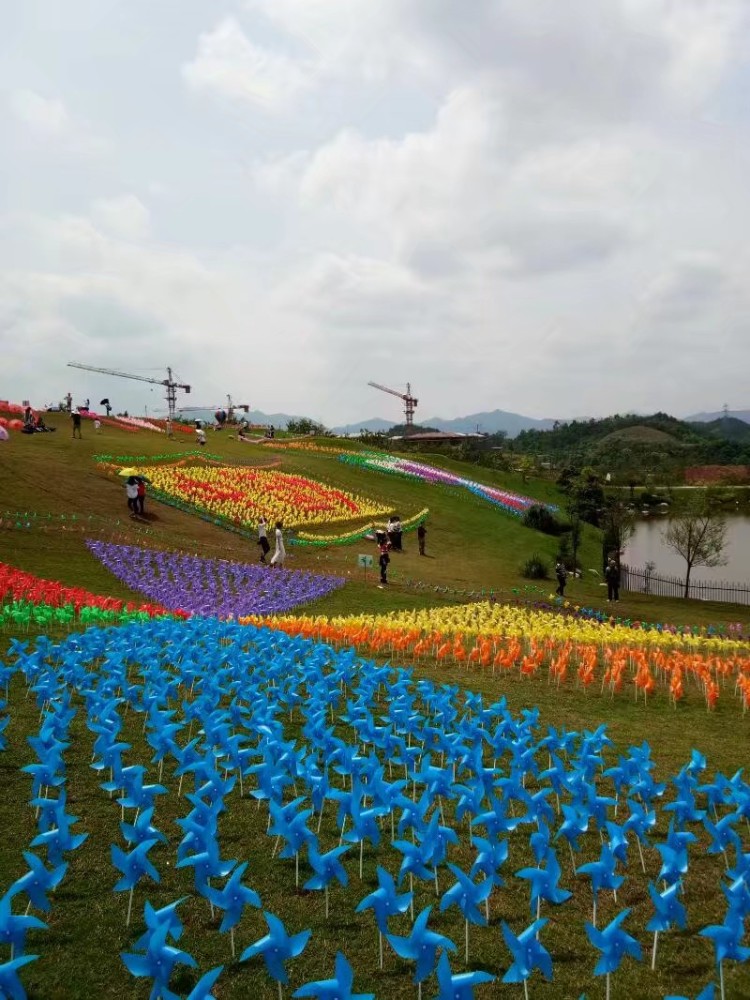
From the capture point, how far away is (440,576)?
101 ft

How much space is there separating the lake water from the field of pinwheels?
31.3 m

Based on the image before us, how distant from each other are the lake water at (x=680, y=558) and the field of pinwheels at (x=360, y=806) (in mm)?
31313

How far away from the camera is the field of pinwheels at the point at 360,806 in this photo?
17.7 ft

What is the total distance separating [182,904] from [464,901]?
2498 mm

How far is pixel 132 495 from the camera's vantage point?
3225cm

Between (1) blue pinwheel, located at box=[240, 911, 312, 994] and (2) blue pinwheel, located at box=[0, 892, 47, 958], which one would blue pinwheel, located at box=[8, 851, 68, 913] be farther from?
(1) blue pinwheel, located at box=[240, 911, 312, 994]

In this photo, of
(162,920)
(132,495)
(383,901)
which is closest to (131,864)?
(162,920)

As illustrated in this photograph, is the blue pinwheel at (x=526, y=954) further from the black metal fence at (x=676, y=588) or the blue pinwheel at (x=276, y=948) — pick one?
the black metal fence at (x=676, y=588)

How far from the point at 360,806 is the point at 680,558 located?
52549mm

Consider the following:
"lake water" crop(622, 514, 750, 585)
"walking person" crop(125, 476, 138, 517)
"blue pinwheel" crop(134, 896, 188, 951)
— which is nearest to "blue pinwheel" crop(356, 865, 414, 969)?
"blue pinwheel" crop(134, 896, 188, 951)

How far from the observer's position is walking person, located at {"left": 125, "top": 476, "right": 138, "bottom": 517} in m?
32.3

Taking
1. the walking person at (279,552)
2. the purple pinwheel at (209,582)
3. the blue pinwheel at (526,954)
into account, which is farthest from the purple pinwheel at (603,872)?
the walking person at (279,552)

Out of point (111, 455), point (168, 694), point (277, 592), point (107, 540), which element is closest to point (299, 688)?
point (168, 694)

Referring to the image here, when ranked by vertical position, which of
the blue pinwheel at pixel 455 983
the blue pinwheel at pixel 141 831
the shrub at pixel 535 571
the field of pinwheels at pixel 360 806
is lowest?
the shrub at pixel 535 571
